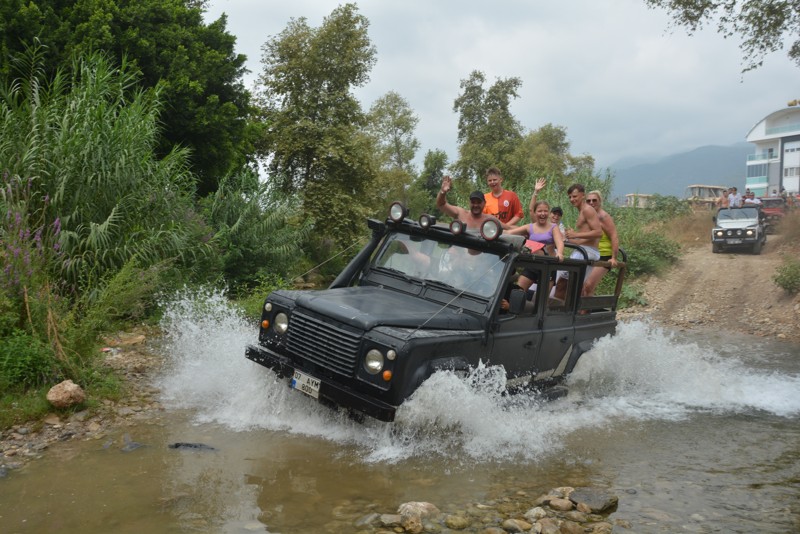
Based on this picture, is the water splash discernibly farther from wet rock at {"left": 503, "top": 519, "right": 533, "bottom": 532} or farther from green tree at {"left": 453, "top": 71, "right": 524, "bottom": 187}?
green tree at {"left": 453, "top": 71, "right": 524, "bottom": 187}

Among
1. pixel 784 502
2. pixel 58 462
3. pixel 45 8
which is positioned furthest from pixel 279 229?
pixel 784 502

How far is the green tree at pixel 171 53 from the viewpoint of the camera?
1571 cm

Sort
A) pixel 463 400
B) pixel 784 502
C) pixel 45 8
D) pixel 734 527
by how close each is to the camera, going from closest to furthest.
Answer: pixel 734 527, pixel 784 502, pixel 463 400, pixel 45 8

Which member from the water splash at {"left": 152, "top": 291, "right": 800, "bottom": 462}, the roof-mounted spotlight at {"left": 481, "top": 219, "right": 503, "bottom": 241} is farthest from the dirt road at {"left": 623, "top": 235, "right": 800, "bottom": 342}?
the roof-mounted spotlight at {"left": 481, "top": 219, "right": 503, "bottom": 241}

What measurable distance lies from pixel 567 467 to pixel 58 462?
4.10 metres

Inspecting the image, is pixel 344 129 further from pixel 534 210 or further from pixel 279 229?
pixel 534 210

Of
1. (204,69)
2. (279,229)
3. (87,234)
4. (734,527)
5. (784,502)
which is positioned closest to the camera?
(734,527)

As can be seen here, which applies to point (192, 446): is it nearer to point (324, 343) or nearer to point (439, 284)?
point (324, 343)

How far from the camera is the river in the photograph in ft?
15.4

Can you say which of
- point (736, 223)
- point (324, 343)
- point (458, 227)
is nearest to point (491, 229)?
point (458, 227)

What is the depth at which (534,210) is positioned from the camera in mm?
8016

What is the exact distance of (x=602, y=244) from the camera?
30.2 ft

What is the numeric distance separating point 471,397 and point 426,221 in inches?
75.4

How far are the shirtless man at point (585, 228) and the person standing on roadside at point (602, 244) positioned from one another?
11 cm
